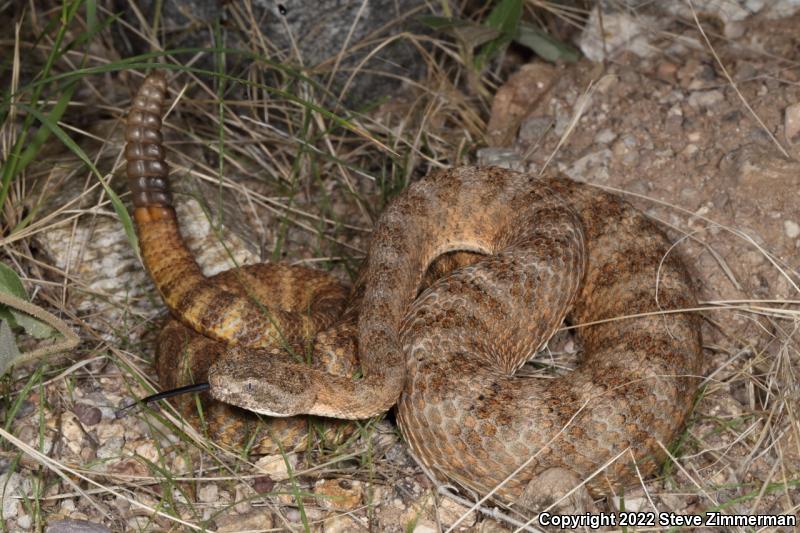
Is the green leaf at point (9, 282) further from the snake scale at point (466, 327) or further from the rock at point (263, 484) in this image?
the rock at point (263, 484)

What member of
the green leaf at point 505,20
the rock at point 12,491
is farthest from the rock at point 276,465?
the green leaf at point 505,20

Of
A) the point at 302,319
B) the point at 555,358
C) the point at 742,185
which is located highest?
the point at 742,185

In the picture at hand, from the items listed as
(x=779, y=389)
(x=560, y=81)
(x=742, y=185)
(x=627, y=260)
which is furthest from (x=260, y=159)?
(x=779, y=389)

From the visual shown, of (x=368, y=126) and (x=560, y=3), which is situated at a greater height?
(x=560, y=3)

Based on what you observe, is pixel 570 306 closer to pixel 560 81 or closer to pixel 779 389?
pixel 779 389

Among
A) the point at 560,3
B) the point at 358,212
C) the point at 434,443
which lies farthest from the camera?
the point at 560,3
